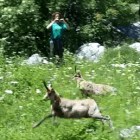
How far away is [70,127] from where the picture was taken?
15.7 ft

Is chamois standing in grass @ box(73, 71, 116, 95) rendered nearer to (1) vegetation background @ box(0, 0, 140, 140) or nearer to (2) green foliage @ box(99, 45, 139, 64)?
(1) vegetation background @ box(0, 0, 140, 140)

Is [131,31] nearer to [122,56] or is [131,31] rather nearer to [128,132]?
[122,56]

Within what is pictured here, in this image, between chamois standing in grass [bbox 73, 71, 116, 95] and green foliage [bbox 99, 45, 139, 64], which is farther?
green foliage [bbox 99, 45, 139, 64]

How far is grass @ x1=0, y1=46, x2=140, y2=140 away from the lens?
4.68 m

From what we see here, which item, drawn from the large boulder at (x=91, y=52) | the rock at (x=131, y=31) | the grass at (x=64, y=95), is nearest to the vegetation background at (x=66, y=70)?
the grass at (x=64, y=95)

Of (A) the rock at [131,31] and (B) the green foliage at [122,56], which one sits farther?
(A) the rock at [131,31]

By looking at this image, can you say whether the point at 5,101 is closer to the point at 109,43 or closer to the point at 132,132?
the point at 132,132

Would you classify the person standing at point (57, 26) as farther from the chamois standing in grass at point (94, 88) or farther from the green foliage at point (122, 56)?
the chamois standing in grass at point (94, 88)

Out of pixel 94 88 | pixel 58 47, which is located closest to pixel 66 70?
pixel 94 88

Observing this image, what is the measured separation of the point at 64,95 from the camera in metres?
6.64

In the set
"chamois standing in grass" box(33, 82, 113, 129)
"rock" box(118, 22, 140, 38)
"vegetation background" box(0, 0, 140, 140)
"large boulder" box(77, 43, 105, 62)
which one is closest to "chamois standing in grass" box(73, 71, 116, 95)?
"vegetation background" box(0, 0, 140, 140)

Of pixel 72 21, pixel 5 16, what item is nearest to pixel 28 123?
pixel 5 16

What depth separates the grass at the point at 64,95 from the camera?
4680 millimetres

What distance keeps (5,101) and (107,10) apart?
9.08m
